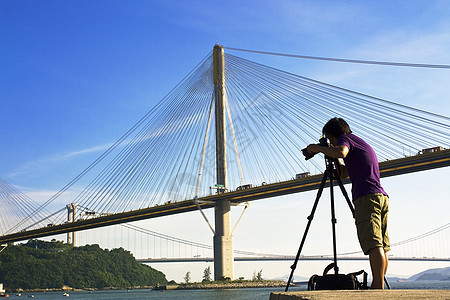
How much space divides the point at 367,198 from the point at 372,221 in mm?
152

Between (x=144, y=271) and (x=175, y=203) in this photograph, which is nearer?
(x=175, y=203)

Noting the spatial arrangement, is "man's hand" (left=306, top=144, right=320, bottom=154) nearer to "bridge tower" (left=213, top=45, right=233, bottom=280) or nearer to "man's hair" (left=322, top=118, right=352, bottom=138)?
"man's hair" (left=322, top=118, right=352, bottom=138)

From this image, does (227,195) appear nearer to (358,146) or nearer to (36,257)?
(358,146)

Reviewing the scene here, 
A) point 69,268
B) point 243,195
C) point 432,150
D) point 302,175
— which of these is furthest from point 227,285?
point 69,268

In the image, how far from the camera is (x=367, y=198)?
12.1 ft

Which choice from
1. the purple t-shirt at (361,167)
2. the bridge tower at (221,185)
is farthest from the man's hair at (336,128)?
the bridge tower at (221,185)

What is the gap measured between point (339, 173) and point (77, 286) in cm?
9342

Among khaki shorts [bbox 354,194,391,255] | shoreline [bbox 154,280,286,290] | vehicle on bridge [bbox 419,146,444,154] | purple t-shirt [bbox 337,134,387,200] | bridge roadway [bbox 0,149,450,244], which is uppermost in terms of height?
vehicle on bridge [bbox 419,146,444,154]

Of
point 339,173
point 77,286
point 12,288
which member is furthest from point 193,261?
point 339,173

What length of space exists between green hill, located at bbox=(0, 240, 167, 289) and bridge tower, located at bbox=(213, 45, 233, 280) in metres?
50.7

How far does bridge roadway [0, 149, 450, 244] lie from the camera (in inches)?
1331

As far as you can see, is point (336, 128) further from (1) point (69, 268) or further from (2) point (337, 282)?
(1) point (69, 268)

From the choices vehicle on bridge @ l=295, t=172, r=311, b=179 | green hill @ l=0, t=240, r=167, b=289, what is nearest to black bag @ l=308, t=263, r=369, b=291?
vehicle on bridge @ l=295, t=172, r=311, b=179

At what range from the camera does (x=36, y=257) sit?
96.2 m
